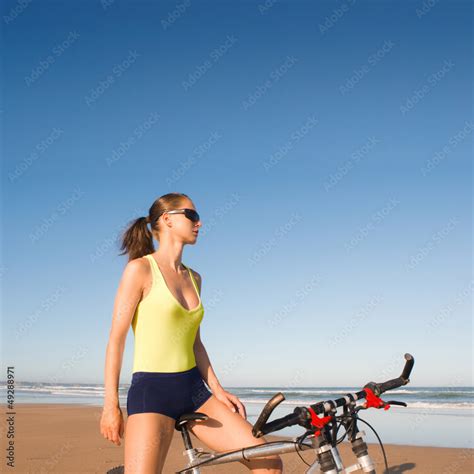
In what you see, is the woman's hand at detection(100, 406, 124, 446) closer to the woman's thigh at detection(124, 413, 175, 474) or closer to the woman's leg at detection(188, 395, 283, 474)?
the woman's thigh at detection(124, 413, 175, 474)

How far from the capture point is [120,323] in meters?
3.29

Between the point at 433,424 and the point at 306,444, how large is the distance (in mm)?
12941

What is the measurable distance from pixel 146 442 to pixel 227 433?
49 cm

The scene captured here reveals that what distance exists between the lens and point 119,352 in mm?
3256

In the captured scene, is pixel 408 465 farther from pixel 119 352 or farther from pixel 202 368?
pixel 119 352

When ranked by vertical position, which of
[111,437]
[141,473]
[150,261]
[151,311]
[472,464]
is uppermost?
[150,261]

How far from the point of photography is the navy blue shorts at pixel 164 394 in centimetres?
322

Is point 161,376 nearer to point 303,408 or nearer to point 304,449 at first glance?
point 304,449

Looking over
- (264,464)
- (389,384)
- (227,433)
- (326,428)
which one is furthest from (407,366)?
(227,433)

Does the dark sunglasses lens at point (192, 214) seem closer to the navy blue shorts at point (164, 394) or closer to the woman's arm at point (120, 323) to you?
the woman's arm at point (120, 323)

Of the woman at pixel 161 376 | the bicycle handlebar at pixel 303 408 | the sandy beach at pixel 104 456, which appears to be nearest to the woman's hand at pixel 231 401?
the woman at pixel 161 376

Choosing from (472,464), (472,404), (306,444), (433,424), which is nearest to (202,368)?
(306,444)

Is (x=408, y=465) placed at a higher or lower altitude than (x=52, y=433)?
lower

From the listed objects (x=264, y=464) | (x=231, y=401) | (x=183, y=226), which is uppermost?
(x=183, y=226)
